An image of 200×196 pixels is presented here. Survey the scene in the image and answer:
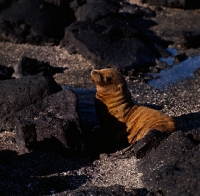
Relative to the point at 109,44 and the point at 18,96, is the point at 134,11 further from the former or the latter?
the point at 18,96

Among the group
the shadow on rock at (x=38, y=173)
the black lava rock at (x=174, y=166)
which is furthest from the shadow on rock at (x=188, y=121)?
the shadow on rock at (x=38, y=173)

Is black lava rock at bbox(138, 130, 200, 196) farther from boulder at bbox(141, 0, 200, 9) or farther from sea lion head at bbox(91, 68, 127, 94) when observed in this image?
boulder at bbox(141, 0, 200, 9)

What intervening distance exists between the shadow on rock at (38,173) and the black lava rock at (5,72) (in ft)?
9.22

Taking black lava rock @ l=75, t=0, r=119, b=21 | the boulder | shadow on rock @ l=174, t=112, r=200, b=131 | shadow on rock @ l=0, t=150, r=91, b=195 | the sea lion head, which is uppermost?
the sea lion head

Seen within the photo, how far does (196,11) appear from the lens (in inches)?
519

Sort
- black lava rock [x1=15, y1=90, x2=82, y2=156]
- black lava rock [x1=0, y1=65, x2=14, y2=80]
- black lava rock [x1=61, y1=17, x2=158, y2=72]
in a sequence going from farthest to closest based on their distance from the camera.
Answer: black lava rock [x1=61, y1=17, x2=158, y2=72]
black lava rock [x1=0, y1=65, x2=14, y2=80]
black lava rock [x1=15, y1=90, x2=82, y2=156]

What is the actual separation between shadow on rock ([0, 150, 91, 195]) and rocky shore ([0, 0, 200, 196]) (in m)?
0.01

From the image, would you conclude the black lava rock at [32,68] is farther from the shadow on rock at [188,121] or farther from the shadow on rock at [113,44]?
the shadow on rock at [188,121]

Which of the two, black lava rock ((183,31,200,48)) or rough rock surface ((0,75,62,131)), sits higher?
rough rock surface ((0,75,62,131))

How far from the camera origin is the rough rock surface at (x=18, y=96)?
7.11 m

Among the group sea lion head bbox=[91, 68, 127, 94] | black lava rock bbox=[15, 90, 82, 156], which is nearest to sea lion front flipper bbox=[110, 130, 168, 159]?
black lava rock bbox=[15, 90, 82, 156]

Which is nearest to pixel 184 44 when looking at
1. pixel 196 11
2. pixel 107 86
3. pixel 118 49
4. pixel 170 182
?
pixel 118 49

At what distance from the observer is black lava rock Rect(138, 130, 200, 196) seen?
4840mm

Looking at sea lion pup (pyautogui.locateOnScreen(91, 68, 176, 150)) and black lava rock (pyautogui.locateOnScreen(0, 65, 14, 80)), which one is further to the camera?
black lava rock (pyautogui.locateOnScreen(0, 65, 14, 80))
